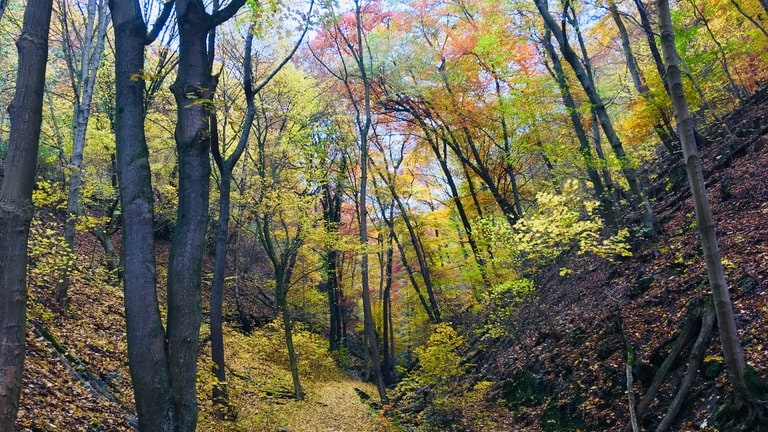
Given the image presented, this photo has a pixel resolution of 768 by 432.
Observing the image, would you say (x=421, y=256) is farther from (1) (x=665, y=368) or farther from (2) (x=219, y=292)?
(1) (x=665, y=368)

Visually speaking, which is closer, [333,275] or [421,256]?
[421,256]

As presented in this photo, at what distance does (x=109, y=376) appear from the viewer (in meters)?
7.87

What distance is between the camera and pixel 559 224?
754 centimetres

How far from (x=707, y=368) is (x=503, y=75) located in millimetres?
10313

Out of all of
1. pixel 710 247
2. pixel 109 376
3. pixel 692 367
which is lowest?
pixel 692 367

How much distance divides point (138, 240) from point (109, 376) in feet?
20.3

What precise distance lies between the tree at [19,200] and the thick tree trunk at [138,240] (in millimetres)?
577

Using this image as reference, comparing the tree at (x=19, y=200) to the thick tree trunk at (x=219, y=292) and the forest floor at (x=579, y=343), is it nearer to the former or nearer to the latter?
the forest floor at (x=579, y=343)

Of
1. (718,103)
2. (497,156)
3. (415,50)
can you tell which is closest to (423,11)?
(415,50)

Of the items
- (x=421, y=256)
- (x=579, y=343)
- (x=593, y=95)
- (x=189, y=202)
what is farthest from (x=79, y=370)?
(x=421, y=256)

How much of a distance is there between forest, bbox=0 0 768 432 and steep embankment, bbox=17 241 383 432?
72mm

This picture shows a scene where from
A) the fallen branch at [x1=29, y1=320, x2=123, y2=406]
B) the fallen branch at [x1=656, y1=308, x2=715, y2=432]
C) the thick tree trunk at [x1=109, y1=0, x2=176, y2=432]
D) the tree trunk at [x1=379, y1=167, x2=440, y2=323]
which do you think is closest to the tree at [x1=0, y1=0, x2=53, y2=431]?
the thick tree trunk at [x1=109, y1=0, x2=176, y2=432]

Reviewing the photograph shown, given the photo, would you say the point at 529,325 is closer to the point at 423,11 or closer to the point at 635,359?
the point at 635,359

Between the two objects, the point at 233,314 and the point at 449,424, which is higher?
the point at 233,314
